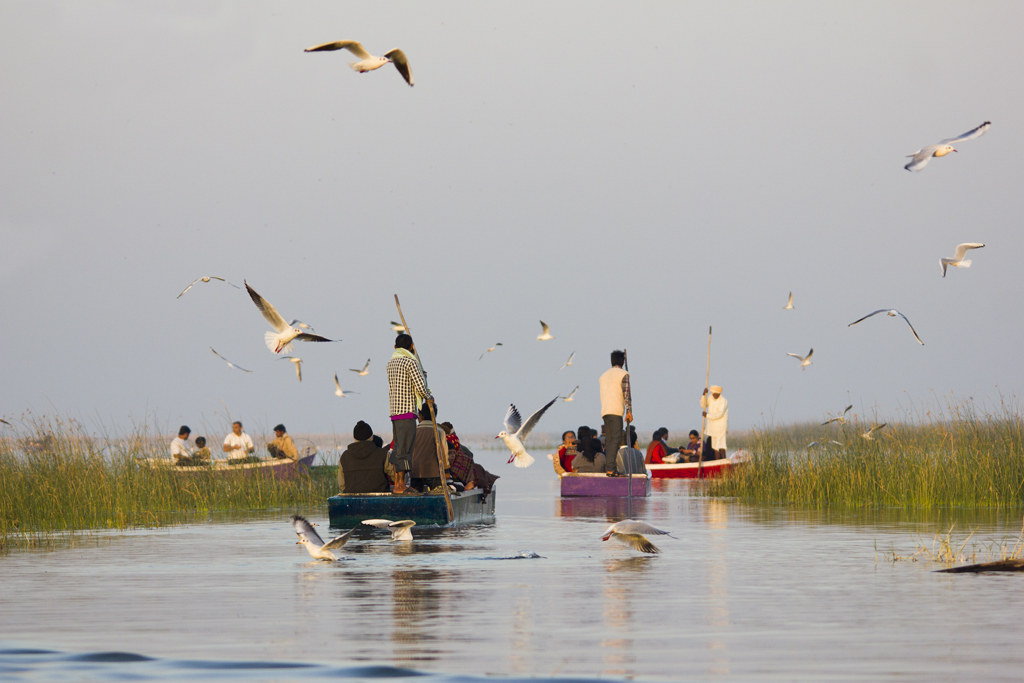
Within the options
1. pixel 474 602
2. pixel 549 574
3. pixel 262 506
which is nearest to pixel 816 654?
pixel 474 602

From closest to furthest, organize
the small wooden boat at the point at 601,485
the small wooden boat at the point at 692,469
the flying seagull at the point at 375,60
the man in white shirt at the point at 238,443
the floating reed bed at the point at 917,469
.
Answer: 1. the flying seagull at the point at 375,60
2. the floating reed bed at the point at 917,469
3. the small wooden boat at the point at 601,485
4. the man in white shirt at the point at 238,443
5. the small wooden boat at the point at 692,469

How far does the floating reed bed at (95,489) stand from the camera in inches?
715

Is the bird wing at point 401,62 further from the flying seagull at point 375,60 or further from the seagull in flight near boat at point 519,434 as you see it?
the seagull in flight near boat at point 519,434

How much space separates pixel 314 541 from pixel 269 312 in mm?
3944

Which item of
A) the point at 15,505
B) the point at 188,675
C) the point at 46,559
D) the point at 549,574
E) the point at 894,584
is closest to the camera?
the point at 188,675

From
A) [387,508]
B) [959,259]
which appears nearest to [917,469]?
[959,259]

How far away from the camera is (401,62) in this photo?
14.2 metres

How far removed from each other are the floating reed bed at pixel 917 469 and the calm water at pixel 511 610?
5072 mm

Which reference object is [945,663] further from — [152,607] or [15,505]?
[15,505]

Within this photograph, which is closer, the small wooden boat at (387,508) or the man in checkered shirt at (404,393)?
the man in checkered shirt at (404,393)

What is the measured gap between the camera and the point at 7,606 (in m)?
9.91

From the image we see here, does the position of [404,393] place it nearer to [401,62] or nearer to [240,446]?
[401,62]

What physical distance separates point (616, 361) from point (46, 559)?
12.6 metres

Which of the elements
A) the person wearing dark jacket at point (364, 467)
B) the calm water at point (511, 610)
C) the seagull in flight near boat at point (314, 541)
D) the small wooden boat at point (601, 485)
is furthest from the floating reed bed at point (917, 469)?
the seagull in flight near boat at point (314, 541)
